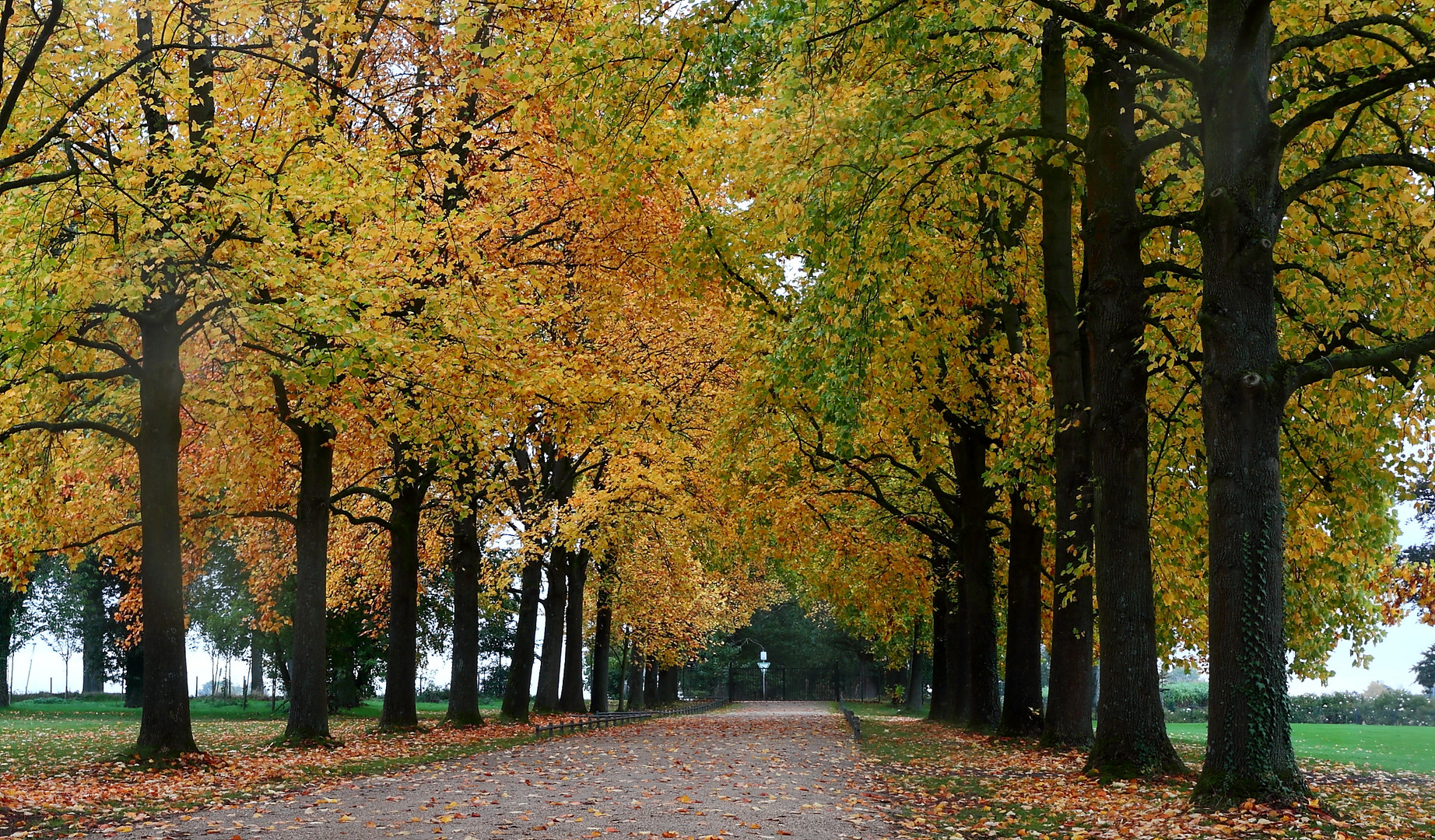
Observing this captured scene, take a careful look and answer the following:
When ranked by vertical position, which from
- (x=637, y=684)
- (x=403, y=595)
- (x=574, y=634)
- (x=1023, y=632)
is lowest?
(x=637, y=684)

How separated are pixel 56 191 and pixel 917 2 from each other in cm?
948

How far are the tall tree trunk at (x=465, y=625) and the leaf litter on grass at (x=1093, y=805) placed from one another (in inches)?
411

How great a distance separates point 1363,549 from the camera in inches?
643

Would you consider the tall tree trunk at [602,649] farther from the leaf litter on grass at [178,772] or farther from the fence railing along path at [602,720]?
the leaf litter on grass at [178,772]

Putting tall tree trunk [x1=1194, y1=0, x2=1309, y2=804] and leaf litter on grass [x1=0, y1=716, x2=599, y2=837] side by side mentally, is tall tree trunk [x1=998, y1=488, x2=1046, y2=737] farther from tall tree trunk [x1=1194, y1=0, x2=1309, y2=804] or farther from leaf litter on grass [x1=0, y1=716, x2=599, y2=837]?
tall tree trunk [x1=1194, y1=0, x2=1309, y2=804]

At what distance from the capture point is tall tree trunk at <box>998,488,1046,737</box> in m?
19.6

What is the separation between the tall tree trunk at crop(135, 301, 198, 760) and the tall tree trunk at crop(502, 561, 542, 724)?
12.1 meters

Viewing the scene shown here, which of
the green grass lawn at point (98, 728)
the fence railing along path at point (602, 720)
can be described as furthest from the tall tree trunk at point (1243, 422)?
the fence railing along path at point (602, 720)

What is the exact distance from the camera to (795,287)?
2117 cm

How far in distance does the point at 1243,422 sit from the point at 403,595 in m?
16.7

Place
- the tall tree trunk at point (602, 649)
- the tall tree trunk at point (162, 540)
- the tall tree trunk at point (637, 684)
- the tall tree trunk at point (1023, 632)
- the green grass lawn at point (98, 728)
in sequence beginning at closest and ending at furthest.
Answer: the tall tree trunk at point (162, 540), the green grass lawn at point (98, 728), the tall tree trunk at point (1023, 632), the tall tree trunk at point (602, 649), the tall tree trunk at point (637, 684)

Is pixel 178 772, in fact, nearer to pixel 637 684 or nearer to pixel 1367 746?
pixel 1367 746

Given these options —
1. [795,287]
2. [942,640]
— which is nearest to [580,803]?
[795,287]

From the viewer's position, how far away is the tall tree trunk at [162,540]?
1400cm
